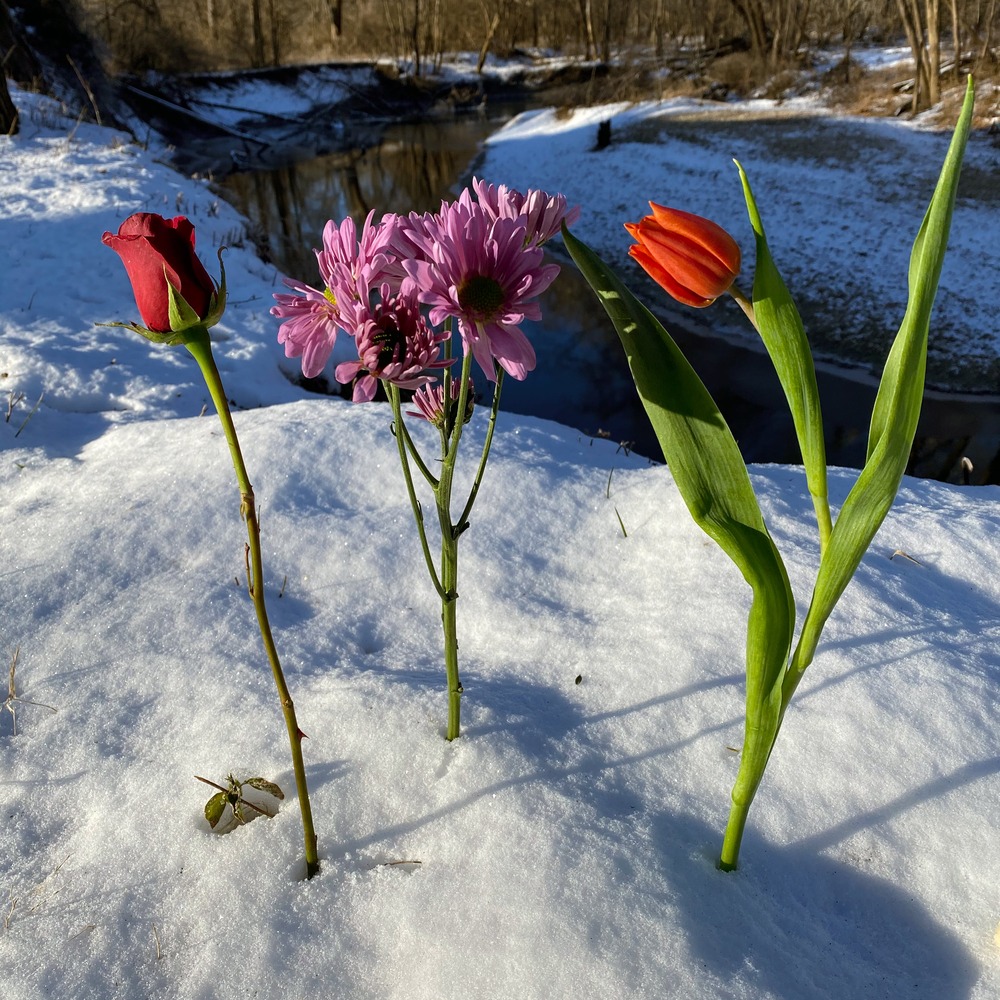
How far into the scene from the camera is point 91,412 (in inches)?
118

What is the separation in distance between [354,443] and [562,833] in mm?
1547

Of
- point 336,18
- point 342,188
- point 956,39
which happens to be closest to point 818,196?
point 956,39

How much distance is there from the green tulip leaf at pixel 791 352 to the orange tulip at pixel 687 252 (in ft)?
0.12

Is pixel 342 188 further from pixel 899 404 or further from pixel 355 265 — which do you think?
pixel 899 404

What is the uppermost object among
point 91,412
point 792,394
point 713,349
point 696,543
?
point 792,394

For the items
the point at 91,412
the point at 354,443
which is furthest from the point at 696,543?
the point at 91,412

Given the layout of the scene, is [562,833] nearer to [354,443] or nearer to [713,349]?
[354,443]

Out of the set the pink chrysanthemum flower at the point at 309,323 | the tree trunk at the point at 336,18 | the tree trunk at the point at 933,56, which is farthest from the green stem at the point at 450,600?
the tree trunk at the point at 336,18

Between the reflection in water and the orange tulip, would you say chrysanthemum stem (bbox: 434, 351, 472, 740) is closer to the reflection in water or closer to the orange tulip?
the orange tulip

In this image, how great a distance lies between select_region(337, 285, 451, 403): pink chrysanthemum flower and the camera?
2.58 ft

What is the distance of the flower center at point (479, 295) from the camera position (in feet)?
2.59

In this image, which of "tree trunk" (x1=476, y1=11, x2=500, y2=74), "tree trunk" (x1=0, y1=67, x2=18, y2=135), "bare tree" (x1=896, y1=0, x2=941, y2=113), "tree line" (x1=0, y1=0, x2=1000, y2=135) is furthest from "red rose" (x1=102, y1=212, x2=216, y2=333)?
"tree trunk" (x1=476, y1=11, x2=500, y2=74)

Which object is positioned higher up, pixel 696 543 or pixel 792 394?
pixel 792 394

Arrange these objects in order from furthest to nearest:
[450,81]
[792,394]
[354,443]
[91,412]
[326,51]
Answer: [326,51], [450,81], [91,412], [354,443], [792,394]
